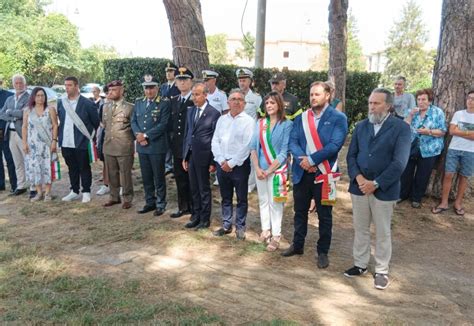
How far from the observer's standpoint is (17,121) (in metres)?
7.52

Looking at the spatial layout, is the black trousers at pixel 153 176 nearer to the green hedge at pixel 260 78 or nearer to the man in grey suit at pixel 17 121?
the man in grey suit at pixel 17 121

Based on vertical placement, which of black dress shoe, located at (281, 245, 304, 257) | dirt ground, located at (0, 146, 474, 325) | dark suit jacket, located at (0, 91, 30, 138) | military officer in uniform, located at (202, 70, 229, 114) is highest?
military officer in uniform, located at (202, 70, 229, 114)

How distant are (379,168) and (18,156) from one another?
6.37 metres

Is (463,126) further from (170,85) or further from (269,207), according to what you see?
(170,85)

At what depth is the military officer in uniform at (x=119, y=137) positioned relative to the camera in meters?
6.66

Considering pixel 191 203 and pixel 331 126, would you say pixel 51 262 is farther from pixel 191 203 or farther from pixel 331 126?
pixel 331 126

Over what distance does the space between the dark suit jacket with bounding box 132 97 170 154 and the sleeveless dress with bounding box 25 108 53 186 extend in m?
1.82

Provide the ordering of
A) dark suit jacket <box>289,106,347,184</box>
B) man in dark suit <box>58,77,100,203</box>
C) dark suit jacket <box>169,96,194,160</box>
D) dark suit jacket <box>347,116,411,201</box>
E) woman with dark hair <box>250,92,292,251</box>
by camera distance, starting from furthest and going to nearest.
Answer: man in dark suit <box>58,77,100,203</box>
dark suit jacket <box>169,96,194,160</box>
woman with dark hair <box>250,92,292,251</box>
dark suit jacket <box>289,106,347,184</box>
dark suit jacket <box>347,116,411,201</box>

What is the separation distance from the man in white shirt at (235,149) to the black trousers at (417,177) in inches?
114

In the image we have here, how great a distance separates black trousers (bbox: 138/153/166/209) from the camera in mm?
6418

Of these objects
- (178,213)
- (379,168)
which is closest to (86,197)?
(178,213)

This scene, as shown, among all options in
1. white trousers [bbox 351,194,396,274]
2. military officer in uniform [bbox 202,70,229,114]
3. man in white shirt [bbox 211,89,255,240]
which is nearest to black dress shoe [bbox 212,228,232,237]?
Answer: man in white shirt [bbox 211,89,255,240]

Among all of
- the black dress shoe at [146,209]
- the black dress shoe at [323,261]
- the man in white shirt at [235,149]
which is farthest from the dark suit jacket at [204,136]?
the black dress shoe at [323,261]

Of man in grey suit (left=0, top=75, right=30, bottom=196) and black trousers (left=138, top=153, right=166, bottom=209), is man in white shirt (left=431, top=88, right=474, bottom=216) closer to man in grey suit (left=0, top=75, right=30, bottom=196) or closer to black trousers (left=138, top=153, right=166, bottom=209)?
black trousers (left=138, top=153, right=166, bottom=209)
